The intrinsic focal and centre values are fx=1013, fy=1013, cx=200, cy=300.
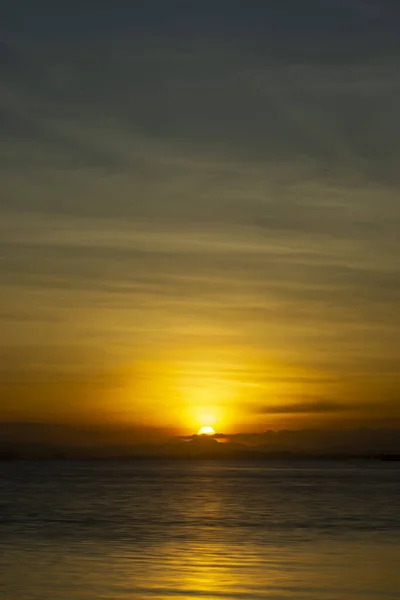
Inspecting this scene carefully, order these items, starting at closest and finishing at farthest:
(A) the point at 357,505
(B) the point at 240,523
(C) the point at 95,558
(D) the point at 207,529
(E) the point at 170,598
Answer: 1. (E) the point at 170,598
2. (C) the point at 95,558
3. (D) the point at 207,529
4. (B) the point at 240,523
5. (A) the point at 357,505

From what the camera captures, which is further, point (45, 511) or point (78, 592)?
point (45, 511)

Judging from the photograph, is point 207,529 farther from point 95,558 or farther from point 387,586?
point 387,586

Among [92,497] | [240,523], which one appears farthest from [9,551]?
[92,497]

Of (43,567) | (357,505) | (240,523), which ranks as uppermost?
(357,505)

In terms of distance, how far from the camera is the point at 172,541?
44750 millimetres

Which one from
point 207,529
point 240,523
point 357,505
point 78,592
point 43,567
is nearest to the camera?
point 78,592

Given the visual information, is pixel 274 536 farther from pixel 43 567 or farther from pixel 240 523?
pixel 43 567

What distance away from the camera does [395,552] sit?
1544 inches

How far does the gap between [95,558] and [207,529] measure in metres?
15.9

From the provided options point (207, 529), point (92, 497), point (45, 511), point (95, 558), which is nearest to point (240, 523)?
point (207, 529)

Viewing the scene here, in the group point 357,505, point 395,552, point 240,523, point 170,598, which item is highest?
point 357,505

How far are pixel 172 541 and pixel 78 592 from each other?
16.6 meters

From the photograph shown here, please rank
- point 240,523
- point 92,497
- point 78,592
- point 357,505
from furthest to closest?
point 92,497, point 357,505, point 240,523, point 78,592

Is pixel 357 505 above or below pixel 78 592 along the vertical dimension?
above
